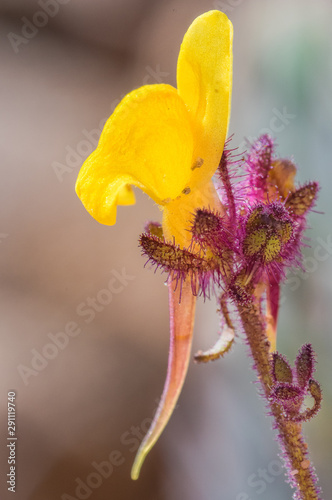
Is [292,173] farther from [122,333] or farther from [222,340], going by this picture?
[122,333]

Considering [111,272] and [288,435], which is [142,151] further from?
[111,272]

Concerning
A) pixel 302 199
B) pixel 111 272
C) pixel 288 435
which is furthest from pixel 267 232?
pixel 111 272

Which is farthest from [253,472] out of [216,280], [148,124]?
[148,124]

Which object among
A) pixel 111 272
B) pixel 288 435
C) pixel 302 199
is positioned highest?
pixel 302 199

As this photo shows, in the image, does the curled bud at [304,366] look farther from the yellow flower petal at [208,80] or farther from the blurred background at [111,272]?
the blurred background at [111,272]

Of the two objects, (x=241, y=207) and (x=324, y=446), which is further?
(x=324, y=446)

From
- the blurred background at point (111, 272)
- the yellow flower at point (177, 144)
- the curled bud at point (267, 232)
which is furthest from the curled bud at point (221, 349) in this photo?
the blurred background at point (111, 272)
